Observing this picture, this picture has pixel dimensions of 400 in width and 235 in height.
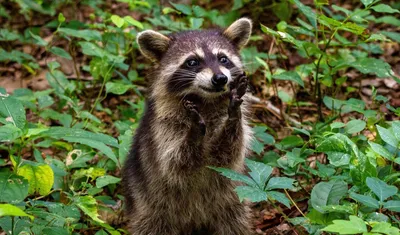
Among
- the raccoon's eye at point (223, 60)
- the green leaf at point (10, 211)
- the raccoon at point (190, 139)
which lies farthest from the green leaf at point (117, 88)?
the green leaf at point (10, 211)

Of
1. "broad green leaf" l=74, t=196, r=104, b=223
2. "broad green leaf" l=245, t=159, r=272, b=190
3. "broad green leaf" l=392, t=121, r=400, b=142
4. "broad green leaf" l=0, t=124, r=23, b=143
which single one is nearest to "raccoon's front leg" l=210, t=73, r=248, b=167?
"broad green leaf" l=245, t=159, r=272, b=190

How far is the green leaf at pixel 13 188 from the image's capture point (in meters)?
4.14

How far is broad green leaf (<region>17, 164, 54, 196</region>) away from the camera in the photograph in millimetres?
4633

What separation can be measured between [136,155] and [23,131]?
1.85m

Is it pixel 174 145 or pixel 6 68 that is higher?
pixel 174 145

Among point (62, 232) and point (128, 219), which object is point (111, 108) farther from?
point (62, 232)

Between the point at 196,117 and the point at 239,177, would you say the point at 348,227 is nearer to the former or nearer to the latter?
the point at 239,177

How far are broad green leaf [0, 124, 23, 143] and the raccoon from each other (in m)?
1.44

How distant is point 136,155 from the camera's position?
5.81m

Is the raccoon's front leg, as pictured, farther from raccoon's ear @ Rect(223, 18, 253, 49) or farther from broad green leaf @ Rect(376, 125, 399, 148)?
broad green leaf @ Rect(376, 125, 399, 148)

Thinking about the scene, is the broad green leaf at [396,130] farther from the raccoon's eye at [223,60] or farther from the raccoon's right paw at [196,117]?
the raccoon's eye at [223,60]

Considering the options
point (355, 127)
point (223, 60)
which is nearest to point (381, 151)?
point (355, 127)

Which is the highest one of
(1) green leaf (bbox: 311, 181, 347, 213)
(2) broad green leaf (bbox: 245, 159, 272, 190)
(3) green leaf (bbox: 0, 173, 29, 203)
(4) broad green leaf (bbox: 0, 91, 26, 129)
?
(4) broad green leaf (bbox: 0, 91, 26, 129)

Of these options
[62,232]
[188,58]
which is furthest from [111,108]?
[62,232]
